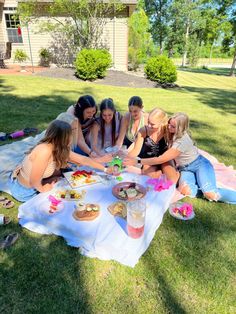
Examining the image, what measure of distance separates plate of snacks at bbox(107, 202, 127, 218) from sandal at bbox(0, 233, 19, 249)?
3.23ft

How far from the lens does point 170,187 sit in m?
3.12

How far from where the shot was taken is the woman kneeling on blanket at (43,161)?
2.59 m

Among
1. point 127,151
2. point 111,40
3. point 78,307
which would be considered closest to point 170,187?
point 127,151

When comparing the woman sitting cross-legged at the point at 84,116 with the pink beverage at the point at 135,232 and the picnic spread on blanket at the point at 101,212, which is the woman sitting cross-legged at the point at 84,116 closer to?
the picnic spread on blanket at the point at 101,212

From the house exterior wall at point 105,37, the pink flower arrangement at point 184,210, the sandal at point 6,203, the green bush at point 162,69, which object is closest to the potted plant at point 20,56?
the house exterior wall at point 105,37

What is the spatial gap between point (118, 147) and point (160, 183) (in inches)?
45.9

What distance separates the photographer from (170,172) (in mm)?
3305

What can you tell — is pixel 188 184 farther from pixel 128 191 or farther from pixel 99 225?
pixel 99 225

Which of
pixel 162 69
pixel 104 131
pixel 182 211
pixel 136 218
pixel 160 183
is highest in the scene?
pixel 162 69

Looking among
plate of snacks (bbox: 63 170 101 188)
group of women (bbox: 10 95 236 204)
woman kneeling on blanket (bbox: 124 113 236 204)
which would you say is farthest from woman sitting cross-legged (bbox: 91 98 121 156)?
woman kneeling on blanket (bbox: 124 113 236 204)

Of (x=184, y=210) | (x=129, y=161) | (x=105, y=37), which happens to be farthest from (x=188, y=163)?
(x=105, y=37)

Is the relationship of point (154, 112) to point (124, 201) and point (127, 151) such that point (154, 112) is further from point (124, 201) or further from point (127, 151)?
point (124, 201)

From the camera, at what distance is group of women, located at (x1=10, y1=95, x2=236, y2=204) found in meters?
2.67

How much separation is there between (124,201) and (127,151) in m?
1.25
